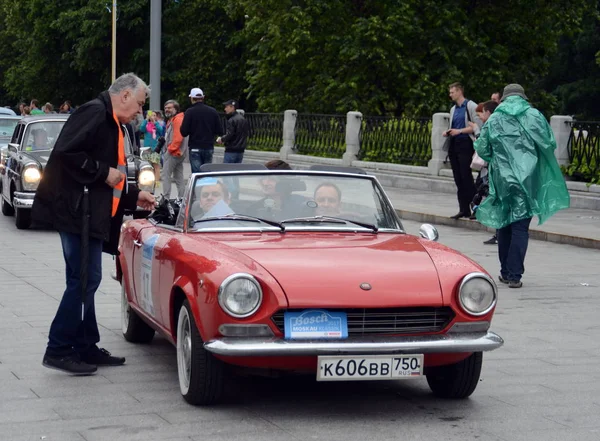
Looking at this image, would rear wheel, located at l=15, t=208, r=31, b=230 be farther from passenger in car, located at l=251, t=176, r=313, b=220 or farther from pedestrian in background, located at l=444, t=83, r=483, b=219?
passenger in car, located at l=251, t=176, r=313, b=220

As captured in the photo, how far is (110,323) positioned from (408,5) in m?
30.9

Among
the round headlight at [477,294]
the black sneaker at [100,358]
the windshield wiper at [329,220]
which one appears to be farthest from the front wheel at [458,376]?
the black sneaker at [100,358]

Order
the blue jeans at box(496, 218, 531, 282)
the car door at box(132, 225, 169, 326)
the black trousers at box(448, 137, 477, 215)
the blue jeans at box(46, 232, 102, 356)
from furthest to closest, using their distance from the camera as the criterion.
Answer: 1. the black trousers at box(448, 137, 477, 215)
2. the blue jeans at box(496, 218, 531, 282)
3. the blue jeans at box(46, 232, 102, 356)
4. the car door at box(132, 225, 169, 326)

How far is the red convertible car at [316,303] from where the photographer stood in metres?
5.74

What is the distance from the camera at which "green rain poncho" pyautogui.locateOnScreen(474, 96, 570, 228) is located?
11.5 m

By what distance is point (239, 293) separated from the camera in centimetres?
577

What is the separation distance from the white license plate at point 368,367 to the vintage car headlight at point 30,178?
11708mm

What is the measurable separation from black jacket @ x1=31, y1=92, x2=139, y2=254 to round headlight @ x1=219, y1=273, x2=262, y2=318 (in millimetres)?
1527

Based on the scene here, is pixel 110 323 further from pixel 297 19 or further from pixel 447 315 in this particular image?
pixel 297 19

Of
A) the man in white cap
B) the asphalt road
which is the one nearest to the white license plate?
the asphalt road

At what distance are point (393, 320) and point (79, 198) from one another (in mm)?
2174

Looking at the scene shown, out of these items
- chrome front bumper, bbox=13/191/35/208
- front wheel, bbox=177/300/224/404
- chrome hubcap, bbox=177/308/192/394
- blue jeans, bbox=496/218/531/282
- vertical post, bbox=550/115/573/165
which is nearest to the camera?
A: front wheel, bbox=177/300/224/404

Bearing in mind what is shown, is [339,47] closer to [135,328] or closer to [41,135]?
[41,135]


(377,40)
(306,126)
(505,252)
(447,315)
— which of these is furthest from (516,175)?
(377,40)
